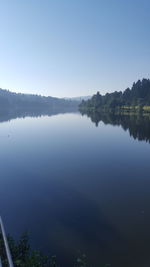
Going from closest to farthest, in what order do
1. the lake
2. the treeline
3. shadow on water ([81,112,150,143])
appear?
the lake
shadow on water ([81,112,150,143])
the treeline

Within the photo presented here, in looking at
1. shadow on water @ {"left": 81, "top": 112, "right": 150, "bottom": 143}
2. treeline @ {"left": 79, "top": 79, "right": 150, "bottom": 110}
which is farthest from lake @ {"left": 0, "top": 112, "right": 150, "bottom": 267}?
treeline @ {"left": 79, "top": 79, "right": 150, "bottom": 110}

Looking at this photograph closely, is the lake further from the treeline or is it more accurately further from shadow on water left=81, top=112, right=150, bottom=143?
the treeline

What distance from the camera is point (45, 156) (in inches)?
1764

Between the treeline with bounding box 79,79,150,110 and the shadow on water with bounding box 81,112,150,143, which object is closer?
the shadow on water with bounding box 81,112,150,143

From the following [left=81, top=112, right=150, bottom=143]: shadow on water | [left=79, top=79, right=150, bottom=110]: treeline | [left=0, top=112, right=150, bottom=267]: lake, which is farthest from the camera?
[left=79, top=79, right=150, bottom=110]: treeline

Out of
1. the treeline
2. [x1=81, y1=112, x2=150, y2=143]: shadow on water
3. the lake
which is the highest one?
the treeline

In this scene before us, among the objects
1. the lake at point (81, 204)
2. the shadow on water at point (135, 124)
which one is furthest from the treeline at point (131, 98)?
the lake at point (81, 204)

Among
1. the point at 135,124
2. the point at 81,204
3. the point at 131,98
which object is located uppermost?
the point at 131,98

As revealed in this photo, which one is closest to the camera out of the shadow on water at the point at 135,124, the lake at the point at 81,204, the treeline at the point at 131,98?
the lake at the point at 81,204

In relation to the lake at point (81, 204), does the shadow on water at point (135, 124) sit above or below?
above

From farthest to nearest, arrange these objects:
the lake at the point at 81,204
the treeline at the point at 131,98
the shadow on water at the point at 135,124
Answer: the treeline at the point at 131,98, the shadow on water at the point at 135,124, the lake at the point at 81,204

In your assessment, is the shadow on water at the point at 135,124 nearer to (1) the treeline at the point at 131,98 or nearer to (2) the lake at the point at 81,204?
(2) the lake at the point at 81,204

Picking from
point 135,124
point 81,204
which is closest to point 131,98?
point 135,124

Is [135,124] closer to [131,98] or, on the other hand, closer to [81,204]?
[81,204]
